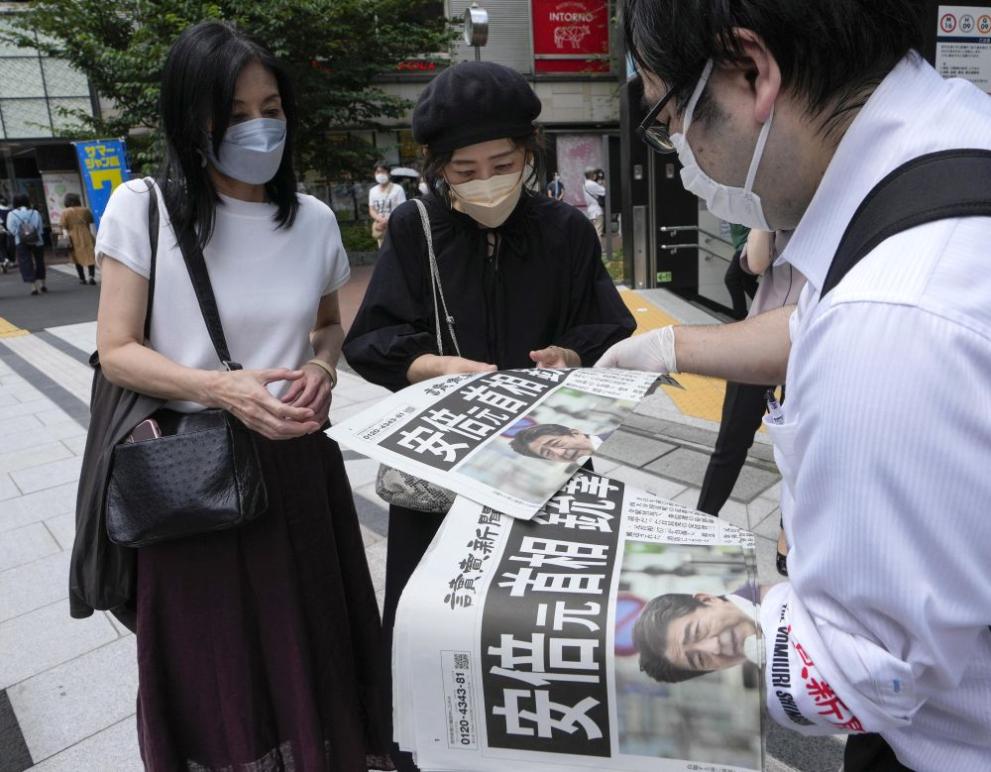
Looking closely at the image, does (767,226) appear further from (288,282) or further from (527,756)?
(288,282)

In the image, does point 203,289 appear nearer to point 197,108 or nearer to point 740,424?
point 197,108

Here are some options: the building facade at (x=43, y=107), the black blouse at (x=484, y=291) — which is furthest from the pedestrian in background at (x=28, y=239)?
the black blouse at (x=484, y=291)

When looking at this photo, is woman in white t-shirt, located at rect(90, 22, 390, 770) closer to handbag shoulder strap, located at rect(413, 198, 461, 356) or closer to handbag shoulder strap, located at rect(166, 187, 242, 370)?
handbag shoulder strap, located at rect(166, 187, 242, 370)

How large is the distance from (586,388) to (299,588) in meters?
0.83

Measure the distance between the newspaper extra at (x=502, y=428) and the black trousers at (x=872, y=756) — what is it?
0.46 m

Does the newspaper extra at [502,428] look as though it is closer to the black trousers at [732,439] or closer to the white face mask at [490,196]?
the white face mask at [490,196]

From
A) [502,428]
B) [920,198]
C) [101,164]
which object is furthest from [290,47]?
[920,198]

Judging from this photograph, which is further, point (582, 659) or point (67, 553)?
point (67, 553)

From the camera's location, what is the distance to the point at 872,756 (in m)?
0.79

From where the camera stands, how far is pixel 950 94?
675mm

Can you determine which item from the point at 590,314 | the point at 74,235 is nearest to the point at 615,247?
the point at 74,235

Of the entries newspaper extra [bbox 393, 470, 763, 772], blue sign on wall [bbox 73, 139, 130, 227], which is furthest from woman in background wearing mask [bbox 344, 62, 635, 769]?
blue sign on wall [bbox 73, 139, 130, 227]

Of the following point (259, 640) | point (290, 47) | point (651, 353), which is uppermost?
point (290, 47)

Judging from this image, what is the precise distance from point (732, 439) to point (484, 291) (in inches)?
61.4
